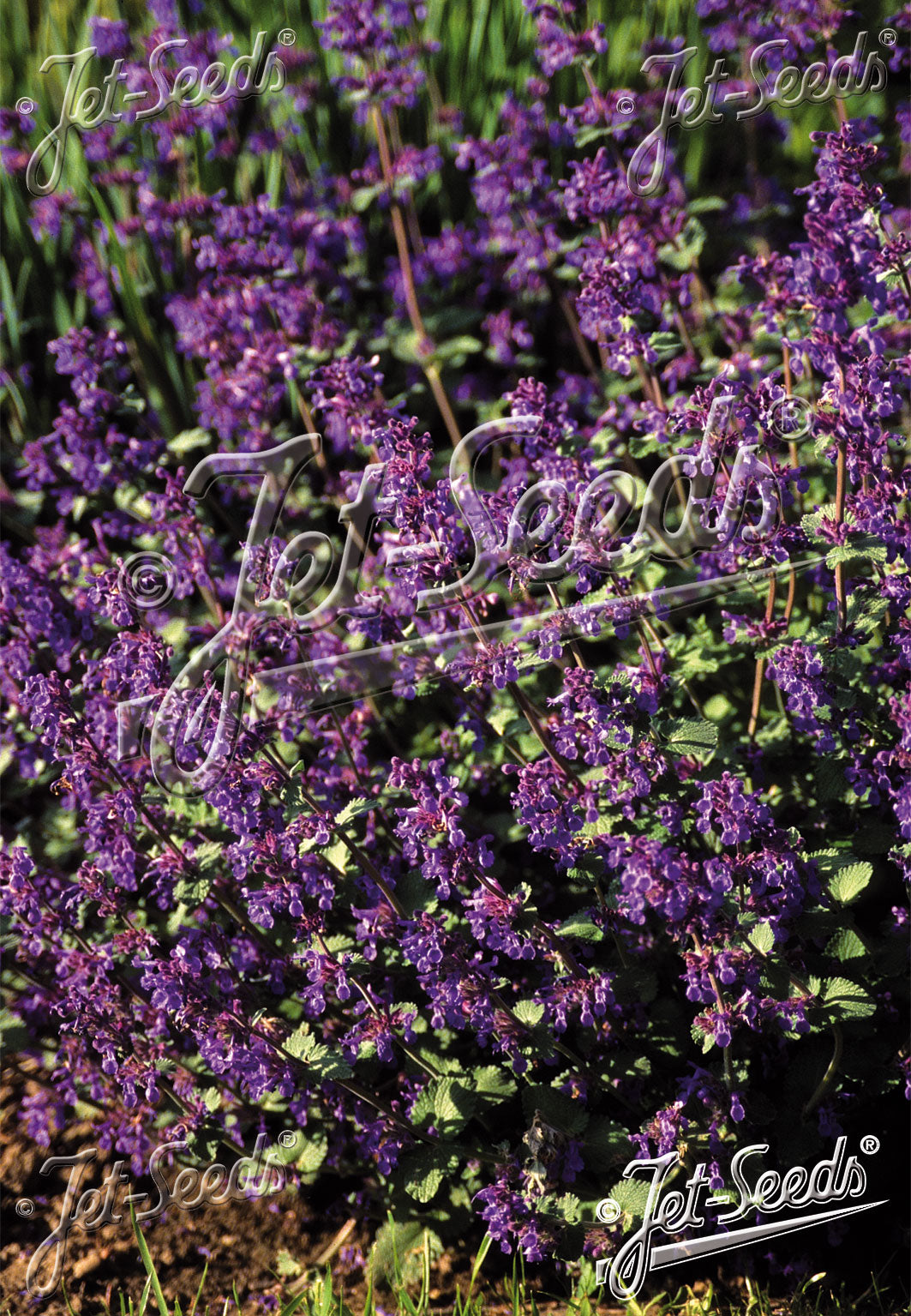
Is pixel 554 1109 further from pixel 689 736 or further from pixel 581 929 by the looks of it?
pixel 689 736

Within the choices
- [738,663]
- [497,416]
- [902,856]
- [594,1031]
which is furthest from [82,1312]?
[497,416]

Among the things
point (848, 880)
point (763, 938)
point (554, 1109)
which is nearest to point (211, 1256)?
point (554, 1109)

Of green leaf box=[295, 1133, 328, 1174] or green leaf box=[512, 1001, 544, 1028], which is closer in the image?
green leaf box=[512, 1001, 544, 1028]

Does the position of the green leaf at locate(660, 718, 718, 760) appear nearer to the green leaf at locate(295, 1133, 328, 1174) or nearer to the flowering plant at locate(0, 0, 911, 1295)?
the flowering plant at locate(0, 0, 911, 1295)

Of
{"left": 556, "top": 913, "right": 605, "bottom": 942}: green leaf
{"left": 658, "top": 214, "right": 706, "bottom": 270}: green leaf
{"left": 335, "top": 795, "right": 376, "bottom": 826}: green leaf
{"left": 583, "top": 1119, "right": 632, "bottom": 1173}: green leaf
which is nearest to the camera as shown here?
{"left": 335, "top": 795, "right": 376, "bottom": 826}: green leaf

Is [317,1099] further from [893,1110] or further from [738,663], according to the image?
[738,663]

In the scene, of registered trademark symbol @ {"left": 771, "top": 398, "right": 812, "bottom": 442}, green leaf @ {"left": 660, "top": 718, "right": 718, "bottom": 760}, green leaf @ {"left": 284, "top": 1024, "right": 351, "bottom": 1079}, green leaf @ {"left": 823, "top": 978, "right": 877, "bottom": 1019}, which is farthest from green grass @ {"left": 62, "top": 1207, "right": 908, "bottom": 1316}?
registered trademark symbol @ {"left": 771, "top": 398, "right": 812, "bottom": 442}
